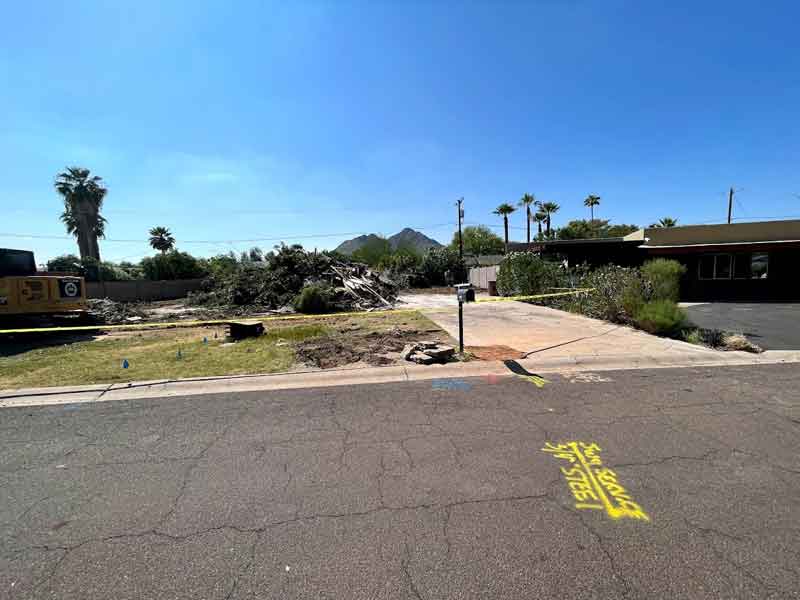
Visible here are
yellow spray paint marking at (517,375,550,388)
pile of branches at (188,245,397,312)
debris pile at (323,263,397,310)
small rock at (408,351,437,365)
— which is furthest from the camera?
pile of branches at (188,245,397,312)

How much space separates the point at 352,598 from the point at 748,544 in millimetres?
2483

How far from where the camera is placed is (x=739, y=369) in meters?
6.07

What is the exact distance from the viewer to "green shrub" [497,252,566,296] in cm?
1611

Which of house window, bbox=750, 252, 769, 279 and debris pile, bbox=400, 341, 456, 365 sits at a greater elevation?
house window, bbox=750, 252, 769, 279

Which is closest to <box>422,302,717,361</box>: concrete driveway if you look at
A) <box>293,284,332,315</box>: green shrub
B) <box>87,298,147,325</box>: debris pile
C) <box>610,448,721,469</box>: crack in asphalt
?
<box>610,448,721,469</box>: crack in asphalt

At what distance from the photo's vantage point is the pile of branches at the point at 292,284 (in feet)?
60.0

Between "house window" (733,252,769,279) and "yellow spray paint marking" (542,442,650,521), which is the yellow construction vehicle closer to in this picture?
"yellow spray paint marking" (542,442,650,521)

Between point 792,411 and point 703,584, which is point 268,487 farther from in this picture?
point 792,411

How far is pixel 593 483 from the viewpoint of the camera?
286cm

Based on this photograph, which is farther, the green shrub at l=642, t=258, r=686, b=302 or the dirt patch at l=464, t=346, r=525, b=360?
the green shrub at l=642, t=258, r=686, b=302

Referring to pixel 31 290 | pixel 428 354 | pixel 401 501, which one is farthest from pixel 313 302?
pixel 401 501

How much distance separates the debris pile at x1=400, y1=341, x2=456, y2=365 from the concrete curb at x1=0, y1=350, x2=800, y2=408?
21 centimetres

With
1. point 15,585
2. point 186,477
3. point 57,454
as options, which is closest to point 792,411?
point 186,477

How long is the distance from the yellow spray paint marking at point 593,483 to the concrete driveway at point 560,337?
3628mm
